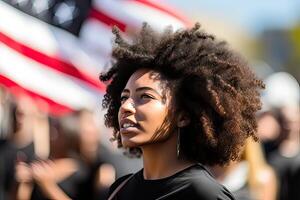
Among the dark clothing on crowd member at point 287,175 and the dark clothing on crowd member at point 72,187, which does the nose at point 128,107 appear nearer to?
the dark clothing on crowd member at point 72,187

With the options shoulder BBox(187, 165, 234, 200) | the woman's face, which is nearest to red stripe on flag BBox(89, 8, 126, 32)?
the woman's face

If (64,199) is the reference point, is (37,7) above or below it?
above

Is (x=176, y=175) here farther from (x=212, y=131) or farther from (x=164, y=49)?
(x=164, y=49)

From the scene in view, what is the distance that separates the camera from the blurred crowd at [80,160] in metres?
6.82

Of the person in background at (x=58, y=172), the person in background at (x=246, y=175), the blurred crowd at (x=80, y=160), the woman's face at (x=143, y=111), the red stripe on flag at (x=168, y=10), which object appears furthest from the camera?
the red stripe on flag at (x=168, y=10)

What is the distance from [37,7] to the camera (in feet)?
26.1

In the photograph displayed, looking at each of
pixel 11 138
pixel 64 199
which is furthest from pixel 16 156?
Result: pixel 64 199

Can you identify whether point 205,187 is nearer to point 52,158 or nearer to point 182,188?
point 182,188

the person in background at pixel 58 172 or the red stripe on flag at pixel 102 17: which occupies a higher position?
the red stripe on flag at pixel 102 17

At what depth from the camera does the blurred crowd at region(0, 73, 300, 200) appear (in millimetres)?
6820

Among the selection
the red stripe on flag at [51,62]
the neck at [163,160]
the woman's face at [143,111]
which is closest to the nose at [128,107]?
the woman's face at [143,111]

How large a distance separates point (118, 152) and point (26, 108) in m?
0.97

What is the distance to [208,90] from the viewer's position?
480 cm

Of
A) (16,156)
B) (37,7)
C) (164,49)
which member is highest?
(37,7)
